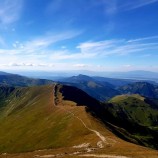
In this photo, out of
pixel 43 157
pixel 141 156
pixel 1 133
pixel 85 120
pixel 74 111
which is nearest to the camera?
pixel 141 156

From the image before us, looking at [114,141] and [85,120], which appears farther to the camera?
[85,120]

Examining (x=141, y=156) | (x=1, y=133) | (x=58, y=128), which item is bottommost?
(x=1, y=133)

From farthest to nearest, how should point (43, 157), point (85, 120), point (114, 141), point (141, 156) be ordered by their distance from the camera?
point (85, 120) → point (114, 141) → point (43, 157) → point (141, 156)

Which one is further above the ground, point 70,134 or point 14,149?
point 70,134

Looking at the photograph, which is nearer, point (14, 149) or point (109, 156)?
point (109, 156)

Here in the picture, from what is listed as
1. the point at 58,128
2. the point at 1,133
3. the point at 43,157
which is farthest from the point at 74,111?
the point at 43,157

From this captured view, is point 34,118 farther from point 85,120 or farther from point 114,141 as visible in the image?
point 114,141

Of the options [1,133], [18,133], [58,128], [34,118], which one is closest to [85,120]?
[58,128]

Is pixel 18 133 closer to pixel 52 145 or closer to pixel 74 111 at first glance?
pixel 74 111

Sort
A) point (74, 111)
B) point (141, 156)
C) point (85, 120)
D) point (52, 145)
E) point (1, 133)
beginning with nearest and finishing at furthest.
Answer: point (141, 156) < point (52, 145) < point (85, 120) < point (74, 111) < point (1, 133)
